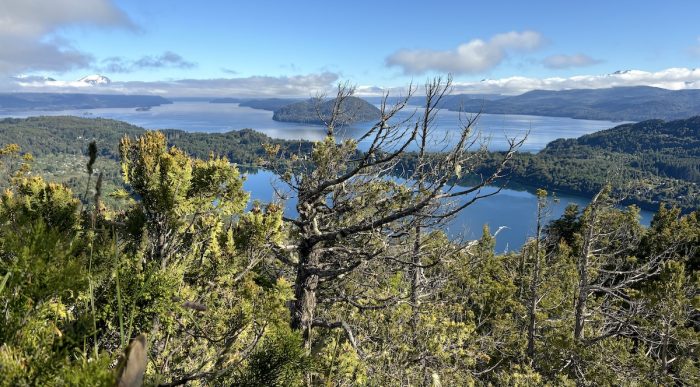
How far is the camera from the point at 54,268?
131cm

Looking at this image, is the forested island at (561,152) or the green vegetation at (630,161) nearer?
the green vegetation at (630,161)

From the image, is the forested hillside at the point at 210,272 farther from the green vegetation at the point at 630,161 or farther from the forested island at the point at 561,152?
the green vegetation at the point at 630,161

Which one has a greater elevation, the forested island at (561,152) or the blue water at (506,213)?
the forested island at (561,152)

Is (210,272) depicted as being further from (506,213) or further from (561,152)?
(561,152)

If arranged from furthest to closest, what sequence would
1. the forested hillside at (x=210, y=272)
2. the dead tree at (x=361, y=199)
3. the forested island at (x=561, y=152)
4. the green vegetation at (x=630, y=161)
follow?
the forested island at (x=561, y=152) < the green vegetation at (x=630, y=161) < the dead tree at (x=361, y=199) < the forested hillside at (x=210, y=272)

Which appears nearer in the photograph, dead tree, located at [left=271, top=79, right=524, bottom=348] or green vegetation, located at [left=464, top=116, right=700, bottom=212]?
dead tree, located at [left=271, top=79, right=524, bottom=348]

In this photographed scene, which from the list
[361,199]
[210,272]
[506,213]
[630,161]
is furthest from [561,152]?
[210,272]

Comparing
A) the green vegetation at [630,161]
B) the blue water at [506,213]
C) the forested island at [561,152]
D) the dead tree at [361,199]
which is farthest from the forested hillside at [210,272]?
the green vegetation at [630,161]

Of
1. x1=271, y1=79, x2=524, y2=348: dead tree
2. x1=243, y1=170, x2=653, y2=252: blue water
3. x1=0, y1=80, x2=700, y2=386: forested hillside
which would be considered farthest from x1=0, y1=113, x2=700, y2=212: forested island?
x1=0, y1=80, x2=700, y2=386: forested hillside

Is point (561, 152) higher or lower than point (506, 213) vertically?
higher

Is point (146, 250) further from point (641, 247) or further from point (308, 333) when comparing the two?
point (641, 247)

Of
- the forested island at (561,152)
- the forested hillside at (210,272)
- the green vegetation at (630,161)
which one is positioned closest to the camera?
the forested hillside at (210,272)

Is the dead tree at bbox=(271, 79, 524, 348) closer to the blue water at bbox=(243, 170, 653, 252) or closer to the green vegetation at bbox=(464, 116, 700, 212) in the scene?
the blue water at bbox=(243, 170, 653, 252)

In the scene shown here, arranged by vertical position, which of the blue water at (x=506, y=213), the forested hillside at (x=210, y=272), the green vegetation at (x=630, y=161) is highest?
the forested hillside at (x=210, y=272)
